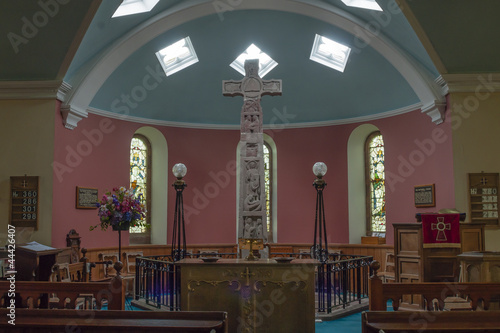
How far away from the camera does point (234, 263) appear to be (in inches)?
230

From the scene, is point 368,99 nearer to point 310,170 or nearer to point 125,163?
point 310,170

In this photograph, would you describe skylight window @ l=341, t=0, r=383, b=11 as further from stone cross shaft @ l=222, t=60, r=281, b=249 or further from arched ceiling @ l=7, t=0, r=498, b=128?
stone cross shaft @ l=222, t=60, r=281, b=249

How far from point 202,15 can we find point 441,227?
607cm

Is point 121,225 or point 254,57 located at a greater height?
point 254,57

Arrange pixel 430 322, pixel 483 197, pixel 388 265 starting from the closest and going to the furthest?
pixel 430 322 < pixel 483 197 < pixel 388 265

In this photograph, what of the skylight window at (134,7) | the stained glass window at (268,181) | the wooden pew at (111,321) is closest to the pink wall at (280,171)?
the stained glass window at (268,181)

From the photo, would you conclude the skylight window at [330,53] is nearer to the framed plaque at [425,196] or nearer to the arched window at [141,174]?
the framed plaque at [425,196]

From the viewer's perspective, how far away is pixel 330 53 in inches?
432

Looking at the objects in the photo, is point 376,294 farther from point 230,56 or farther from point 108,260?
point 230,56

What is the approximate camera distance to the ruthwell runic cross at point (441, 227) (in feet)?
23.3

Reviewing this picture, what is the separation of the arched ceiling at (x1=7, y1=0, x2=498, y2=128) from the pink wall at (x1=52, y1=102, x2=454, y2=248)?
35 cm

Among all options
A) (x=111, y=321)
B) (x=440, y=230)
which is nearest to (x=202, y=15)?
(x=440, y=230)

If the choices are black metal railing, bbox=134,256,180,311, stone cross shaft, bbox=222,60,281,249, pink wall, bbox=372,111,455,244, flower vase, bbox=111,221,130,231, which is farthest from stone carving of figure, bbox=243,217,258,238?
pink wall, bbox=372,111,455,244

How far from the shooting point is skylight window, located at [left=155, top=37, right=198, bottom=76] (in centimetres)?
1068
